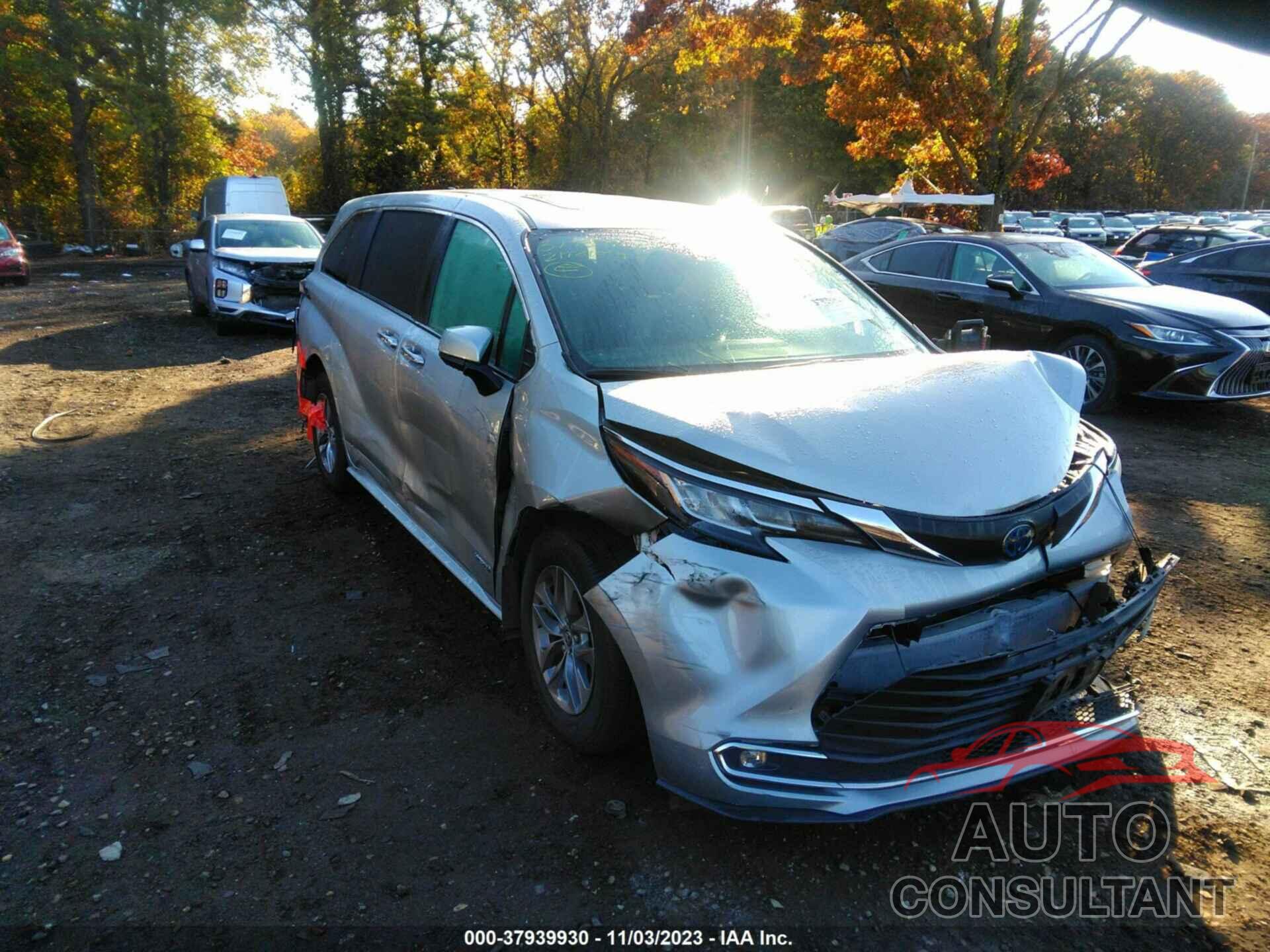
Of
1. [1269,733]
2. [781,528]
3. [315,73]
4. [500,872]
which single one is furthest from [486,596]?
[315,73]

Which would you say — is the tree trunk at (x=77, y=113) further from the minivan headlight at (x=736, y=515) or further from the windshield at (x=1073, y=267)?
the minivan headlight at (x=736, y=515)

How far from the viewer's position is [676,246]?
3.90 meters

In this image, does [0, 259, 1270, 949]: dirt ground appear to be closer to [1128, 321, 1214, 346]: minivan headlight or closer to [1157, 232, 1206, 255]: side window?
[1128, 321, 1214, 346]: minivan headlight

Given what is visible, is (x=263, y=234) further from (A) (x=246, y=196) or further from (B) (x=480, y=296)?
(B) (x=480, y=296)

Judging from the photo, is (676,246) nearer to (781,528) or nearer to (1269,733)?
(781,528)

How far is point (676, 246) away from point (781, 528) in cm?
181

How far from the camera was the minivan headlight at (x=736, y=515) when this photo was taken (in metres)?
2.47

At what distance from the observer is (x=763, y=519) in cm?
251

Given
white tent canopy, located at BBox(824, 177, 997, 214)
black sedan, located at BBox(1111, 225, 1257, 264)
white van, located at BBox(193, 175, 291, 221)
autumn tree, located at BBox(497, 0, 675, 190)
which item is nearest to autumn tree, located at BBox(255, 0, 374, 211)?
autumn tree, located at BBox(497, 0, 675, 190)

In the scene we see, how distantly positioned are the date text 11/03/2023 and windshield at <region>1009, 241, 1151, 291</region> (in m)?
8.01

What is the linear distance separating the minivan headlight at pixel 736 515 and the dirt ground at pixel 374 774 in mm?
960

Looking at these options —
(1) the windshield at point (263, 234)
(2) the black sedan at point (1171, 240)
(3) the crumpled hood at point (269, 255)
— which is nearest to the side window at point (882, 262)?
(2) the black sedan at point (1171, 240)

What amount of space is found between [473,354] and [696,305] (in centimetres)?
92

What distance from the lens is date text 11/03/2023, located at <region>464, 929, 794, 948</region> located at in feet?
7.79
